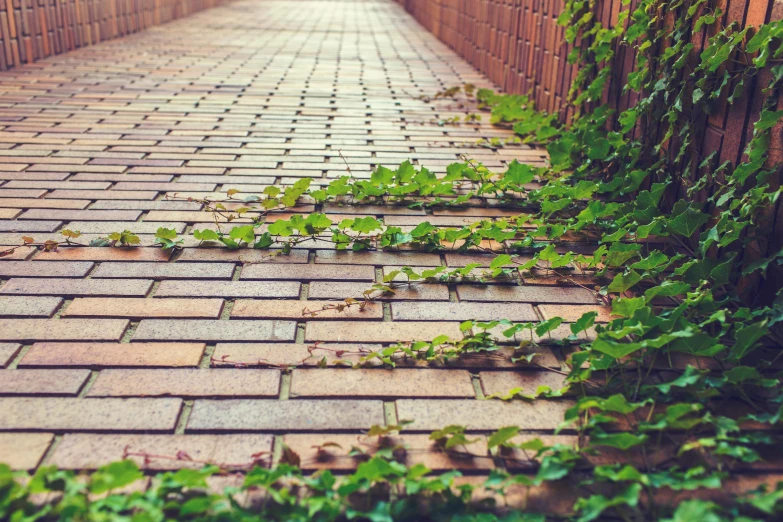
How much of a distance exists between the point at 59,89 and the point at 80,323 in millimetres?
3205

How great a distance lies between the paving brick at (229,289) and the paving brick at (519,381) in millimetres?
630

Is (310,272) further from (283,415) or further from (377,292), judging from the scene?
(283,415)

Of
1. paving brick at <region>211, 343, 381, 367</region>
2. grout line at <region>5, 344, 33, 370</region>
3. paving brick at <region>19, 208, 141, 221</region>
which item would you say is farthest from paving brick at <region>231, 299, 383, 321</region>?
paving brick at <region>19, 208, 141, 221</region>

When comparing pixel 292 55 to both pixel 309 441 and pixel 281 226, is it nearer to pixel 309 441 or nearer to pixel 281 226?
pixel 281 226

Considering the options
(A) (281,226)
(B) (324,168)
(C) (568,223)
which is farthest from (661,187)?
(B) (324,168)

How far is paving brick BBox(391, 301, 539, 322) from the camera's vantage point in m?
1.88

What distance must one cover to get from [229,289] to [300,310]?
24 cm

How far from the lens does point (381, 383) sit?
159cm

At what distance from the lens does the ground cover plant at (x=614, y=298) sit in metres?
1.21

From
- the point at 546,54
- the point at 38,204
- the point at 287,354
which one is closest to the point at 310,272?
the point at 287,354

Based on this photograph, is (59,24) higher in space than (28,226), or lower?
higher

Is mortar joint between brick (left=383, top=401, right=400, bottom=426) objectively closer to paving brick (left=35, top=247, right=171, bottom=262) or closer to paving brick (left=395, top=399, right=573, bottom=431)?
paving brick (left=395, top=399, right=573, bottom=431)

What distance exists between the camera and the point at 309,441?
4.58 feet

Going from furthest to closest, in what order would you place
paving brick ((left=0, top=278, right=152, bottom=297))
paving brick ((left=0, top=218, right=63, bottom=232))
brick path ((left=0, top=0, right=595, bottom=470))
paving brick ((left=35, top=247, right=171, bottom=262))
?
1. paving brick ((left=0, top=218, right=63, bottom=232))
2. paving brick ((left=35, top=247, right=171, bottom=262))
3. paving brick ((left=0, top=278, right=152, bottom=297))
4. brick path ((left=0, top=0, right=595, bottom=470))
